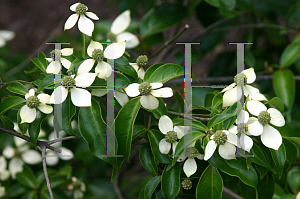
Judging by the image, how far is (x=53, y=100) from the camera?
1.55 ft

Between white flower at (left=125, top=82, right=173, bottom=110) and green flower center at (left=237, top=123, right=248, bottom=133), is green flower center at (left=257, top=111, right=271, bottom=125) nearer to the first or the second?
green flower center at (left=237, top=123, right=248, bottom=133)

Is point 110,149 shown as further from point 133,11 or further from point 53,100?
point 133,11

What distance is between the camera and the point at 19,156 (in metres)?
0.87

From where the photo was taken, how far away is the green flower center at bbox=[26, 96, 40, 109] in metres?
0.48

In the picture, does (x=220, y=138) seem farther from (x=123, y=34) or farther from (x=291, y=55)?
(x=291, y=55)

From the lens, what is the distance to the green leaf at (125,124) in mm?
470

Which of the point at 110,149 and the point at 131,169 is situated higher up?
the point at 110,149

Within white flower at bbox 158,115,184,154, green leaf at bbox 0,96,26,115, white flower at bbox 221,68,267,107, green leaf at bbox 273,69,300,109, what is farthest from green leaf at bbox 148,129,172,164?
green leaf at bbox 273,69,300,109

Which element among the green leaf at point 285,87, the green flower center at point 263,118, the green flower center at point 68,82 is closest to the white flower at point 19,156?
the green flower center at point 68,82

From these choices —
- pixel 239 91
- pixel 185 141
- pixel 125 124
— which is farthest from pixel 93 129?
pixel 239 91

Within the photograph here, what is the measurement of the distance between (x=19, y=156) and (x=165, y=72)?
23.9 inches

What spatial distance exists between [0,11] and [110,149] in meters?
2.07

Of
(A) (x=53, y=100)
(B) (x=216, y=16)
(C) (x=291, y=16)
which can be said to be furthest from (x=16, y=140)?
(C) (x=291, y=16)

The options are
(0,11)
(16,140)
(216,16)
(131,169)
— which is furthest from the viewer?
(0,11)
